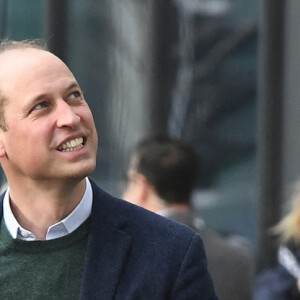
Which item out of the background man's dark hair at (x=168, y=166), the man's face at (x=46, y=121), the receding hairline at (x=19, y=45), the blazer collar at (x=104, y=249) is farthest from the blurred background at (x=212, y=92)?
the man's face at (x=46, y=121)

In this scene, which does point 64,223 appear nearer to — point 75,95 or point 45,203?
point 45,203

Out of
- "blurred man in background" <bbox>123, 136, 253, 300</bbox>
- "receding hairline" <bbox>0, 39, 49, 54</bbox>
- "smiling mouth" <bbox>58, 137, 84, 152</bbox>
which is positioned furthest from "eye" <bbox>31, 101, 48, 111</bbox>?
"blurred man in background" <bbox>123, 136, 253, 300</bbox>

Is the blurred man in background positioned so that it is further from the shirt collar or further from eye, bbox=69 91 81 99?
eye, bbox=69 91 81 99

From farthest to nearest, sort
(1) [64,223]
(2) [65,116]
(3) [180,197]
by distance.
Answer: (3) [180,197]
(1) [64,223]
(2) [65,116]

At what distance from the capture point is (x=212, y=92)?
812 cm

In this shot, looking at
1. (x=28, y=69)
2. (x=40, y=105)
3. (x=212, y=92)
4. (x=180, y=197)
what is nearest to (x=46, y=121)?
(x=40, y=105)

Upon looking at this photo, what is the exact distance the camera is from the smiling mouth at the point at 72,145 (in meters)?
3.34

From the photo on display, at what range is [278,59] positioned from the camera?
318 inches

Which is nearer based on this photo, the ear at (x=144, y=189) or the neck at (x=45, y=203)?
the neck at (x=45, y=203)

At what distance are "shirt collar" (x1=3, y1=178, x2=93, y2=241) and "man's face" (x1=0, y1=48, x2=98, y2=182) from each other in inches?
5.1

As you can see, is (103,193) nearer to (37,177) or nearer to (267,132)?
(37,177)

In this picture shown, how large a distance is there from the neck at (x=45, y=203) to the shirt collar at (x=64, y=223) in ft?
0.04

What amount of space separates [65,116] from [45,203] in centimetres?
27

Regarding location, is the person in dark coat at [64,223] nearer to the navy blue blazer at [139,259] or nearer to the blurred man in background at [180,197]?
the navy blue blazer at [139,259]
